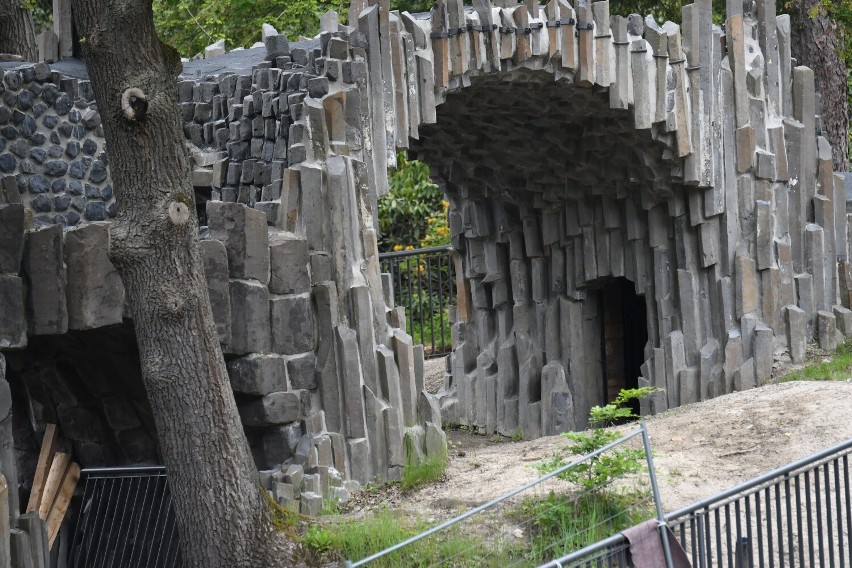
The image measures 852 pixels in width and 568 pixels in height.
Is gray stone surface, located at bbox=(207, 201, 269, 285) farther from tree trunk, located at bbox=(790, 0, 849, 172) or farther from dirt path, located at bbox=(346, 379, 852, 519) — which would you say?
tree trunk, located at bbox=(790, 0, 849, 172)

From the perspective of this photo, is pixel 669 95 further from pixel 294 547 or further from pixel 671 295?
pixel 294 547

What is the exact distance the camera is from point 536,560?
7207mm

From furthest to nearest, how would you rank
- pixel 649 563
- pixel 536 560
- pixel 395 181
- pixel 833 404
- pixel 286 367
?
pixel 395 181
pixel 833 404
pixel 286 367
pixel 536 560
pixel 649 563

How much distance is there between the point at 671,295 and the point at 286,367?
4984 mm

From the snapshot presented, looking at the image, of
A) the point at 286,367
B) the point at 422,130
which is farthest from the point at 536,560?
the point at 422,130

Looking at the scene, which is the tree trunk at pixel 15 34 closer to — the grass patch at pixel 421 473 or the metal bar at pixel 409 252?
the metal bar at pixel 409 252

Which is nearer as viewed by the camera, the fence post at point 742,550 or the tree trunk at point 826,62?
the fence post at point 742,550

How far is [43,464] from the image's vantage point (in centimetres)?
880

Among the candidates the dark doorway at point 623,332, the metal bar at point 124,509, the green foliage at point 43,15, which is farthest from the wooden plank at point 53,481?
the green foliage at point 43,15

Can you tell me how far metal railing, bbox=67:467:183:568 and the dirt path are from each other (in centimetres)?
142

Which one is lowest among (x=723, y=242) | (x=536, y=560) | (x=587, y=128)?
(x=536, y=560)

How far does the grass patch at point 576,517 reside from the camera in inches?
288

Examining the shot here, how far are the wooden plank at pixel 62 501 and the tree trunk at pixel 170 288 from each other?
5.66 ft

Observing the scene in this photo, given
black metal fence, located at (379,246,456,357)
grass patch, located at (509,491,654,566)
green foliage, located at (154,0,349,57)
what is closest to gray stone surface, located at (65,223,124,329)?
grass patch, located at (509,491,654,566)
